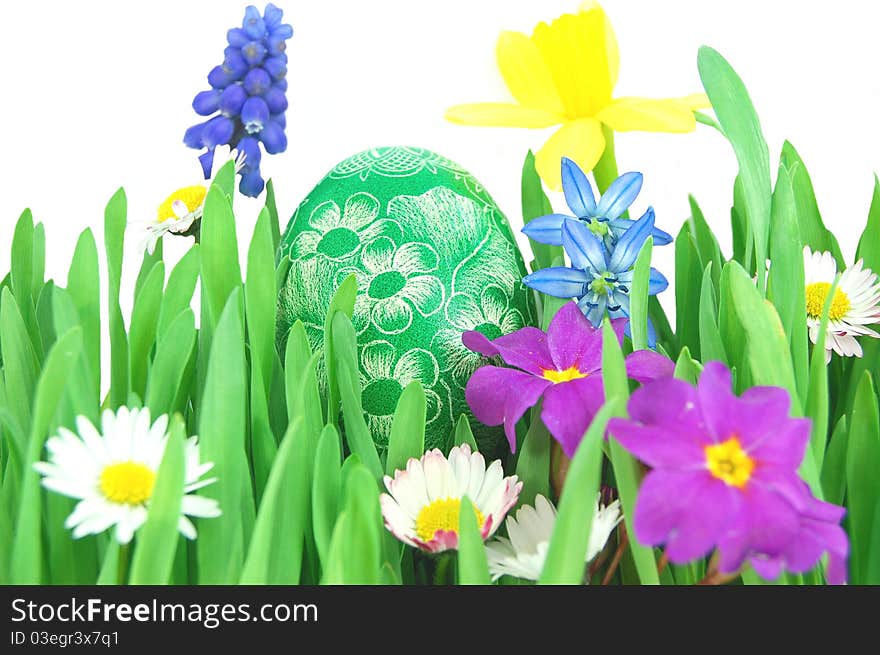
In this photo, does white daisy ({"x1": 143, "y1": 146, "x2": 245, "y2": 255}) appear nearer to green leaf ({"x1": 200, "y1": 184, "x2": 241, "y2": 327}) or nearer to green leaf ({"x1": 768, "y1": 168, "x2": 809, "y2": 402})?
green leaf ({"x1": 200, "y1": 184, "x2": 241, "y2": 327})

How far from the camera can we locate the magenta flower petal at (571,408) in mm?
530

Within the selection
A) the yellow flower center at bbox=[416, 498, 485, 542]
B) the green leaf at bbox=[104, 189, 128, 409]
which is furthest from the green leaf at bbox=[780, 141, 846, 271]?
the green leaf at bbox=[104, 189, 128, 409]

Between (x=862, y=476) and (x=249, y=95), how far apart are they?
485 mm

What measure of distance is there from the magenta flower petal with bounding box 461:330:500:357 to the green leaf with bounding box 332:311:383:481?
8 cm

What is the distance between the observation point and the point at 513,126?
0.70m

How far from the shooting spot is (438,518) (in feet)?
1.78

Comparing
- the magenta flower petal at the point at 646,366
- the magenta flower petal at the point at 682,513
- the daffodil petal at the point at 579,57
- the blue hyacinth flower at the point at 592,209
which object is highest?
the daffodil petal at the point at 579,57

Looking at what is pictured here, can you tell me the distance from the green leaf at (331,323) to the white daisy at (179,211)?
0.48 feet

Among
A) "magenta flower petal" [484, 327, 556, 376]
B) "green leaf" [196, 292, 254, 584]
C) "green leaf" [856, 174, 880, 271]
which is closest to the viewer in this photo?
"green leaf" [196, 292, 254, 584]

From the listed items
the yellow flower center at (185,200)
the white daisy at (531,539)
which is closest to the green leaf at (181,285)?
the yellow flower center at (185,200)

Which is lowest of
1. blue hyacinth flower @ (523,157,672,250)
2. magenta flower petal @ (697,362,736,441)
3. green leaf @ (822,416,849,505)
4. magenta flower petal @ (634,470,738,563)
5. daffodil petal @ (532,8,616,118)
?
magenta flower petal @ (634,470,738,563)

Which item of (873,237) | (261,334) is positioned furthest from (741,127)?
A: (261,334)

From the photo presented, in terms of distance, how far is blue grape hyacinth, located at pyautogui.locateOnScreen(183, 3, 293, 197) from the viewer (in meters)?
0.74

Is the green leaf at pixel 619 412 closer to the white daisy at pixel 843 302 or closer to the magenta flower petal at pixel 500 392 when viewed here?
the magenta flower petal at pixel 500 392
